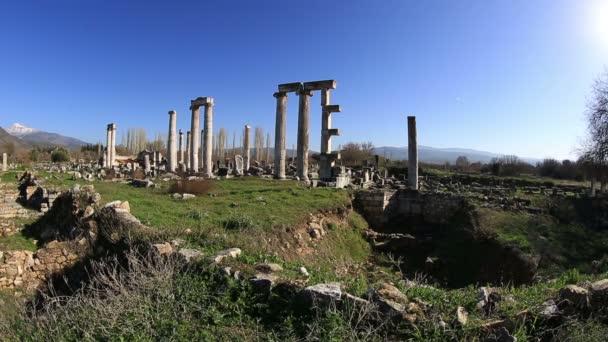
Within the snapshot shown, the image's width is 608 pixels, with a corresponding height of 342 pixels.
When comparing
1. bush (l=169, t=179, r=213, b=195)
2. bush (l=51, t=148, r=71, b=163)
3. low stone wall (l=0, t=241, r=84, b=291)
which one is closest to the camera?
low stone wall (l=0, t=241, r=84, b=291)

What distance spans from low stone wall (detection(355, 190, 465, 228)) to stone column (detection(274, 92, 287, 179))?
8936mm

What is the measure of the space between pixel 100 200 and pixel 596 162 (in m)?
29.3

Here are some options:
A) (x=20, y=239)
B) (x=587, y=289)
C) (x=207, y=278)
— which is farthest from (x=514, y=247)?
(x=20, y=239)

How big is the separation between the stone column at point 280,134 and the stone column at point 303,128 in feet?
4.50

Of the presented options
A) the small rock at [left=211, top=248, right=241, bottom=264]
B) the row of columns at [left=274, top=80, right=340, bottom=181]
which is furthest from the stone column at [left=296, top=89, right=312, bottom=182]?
the small rock at [left=211, top=248, right=241, bottom=264]

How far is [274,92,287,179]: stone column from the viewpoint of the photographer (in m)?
27.7

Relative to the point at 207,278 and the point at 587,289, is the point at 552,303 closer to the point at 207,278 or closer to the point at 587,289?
the point at 587,289

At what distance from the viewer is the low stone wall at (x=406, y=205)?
63.1 feet

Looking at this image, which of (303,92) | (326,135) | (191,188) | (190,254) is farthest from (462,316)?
(303,92)

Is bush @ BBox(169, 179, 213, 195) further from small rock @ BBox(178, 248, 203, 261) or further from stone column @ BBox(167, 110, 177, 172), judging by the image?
stone column @ BBox(167, 110, 177, 172)

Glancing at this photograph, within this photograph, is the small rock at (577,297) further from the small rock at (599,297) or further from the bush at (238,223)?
the bush at (238,223)

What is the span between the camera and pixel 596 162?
2598cm

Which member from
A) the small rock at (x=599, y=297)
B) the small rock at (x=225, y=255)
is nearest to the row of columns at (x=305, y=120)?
the small rock at (x=225, y=255)

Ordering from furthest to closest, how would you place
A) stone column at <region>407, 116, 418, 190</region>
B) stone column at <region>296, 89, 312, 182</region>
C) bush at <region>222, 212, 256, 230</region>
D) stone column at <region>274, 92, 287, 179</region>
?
stone column at <region>274, 92, 287, 179</region> → stone column at <region>296, 89, 312, 182</region> → stone column at <region>407, 116, 418, 190</region> → bush at <region>222, 212, 256, 230</region>
